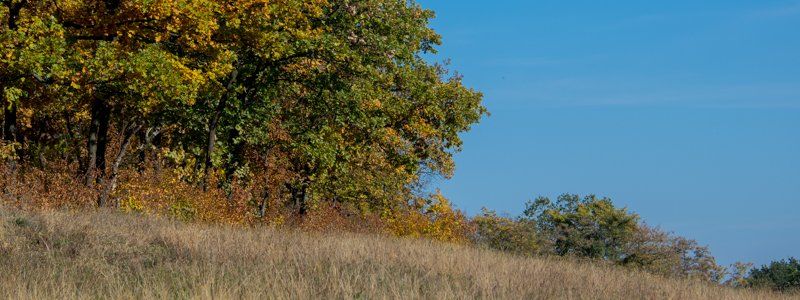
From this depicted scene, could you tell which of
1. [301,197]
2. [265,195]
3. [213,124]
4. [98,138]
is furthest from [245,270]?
[301,197]

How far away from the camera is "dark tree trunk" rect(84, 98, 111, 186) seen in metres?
29.5

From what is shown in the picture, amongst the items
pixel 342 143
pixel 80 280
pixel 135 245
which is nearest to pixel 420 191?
pixel 342 143

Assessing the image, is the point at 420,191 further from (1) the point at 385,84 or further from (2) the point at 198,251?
(2) the point at 198,251

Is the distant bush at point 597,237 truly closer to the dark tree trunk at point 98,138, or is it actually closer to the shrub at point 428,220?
the shrub at point 428,220

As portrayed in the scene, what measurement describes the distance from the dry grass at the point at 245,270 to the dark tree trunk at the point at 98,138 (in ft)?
30.3

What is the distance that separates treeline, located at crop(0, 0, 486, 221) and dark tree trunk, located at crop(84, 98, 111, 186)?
0.16ft

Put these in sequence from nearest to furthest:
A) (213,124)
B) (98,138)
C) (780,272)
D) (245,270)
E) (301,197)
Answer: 1. (245,270)
2. (98,138)
3. (213,124)
4. (301,197)
5. (780,272)

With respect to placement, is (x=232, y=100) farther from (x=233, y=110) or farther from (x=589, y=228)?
(x=589, y=228)

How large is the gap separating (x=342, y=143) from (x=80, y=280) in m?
22.0

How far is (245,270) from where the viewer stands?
1421cm

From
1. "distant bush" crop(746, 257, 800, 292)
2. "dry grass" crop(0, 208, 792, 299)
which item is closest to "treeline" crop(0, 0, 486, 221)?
"dry grass" crop(0, 208, 792, 299)

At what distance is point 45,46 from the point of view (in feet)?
74.5

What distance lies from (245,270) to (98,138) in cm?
1818

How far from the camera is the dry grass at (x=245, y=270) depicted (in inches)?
489
